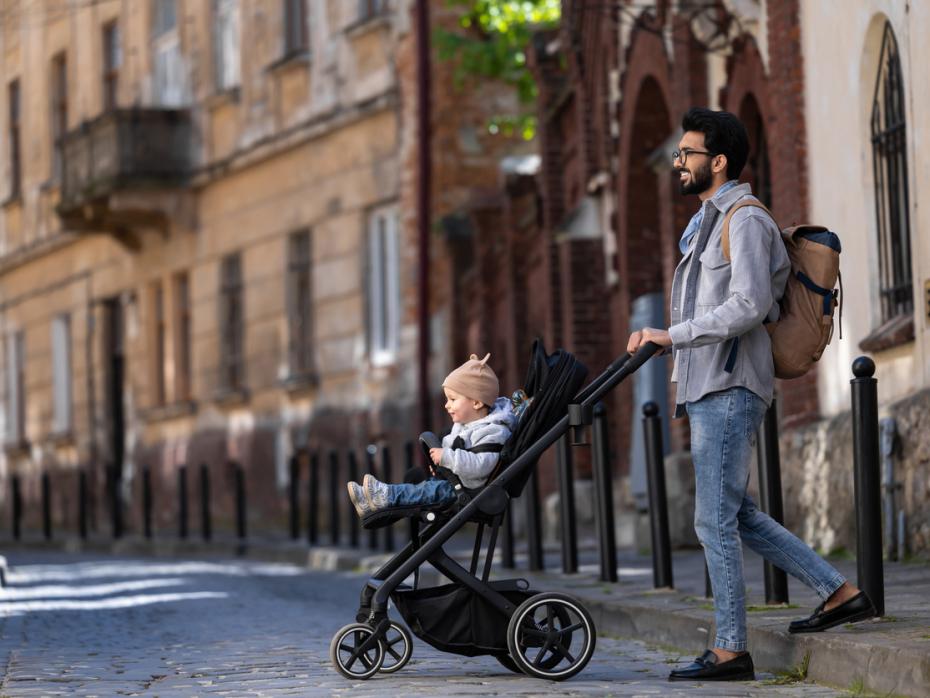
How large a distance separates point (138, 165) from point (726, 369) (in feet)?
84.5

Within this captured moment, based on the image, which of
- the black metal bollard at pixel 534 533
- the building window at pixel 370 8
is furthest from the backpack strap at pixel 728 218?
the building window at pixel 370 8

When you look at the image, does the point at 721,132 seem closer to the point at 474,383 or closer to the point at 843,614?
the point at 474,383

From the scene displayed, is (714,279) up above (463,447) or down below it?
above

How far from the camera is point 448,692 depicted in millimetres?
7555

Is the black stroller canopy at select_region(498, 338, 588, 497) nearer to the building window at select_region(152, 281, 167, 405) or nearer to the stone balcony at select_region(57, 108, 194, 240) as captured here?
the stone balcony at select_region(57, 108, 194, 240)

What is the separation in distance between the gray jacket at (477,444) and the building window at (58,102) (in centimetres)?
3121

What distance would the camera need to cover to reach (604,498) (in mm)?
11844

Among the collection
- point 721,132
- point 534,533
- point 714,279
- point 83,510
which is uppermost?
point 721,132

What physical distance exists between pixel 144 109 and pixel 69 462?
802 cm

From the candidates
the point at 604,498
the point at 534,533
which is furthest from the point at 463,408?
the point at 534,533

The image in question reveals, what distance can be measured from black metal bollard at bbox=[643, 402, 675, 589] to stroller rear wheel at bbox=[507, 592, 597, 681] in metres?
2.76

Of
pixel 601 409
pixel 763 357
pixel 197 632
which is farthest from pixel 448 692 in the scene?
pixel 601 409

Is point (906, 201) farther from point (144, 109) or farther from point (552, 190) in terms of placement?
point (144, 109)

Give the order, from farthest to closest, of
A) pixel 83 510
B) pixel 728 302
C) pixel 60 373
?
pixel 60 373, pixel 83 510, pixel 728 302
